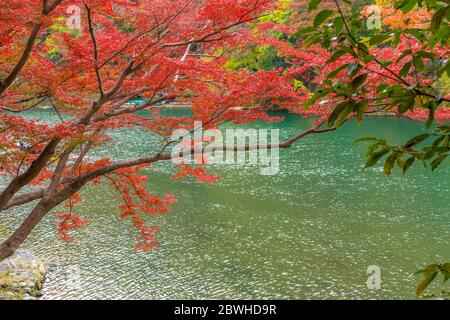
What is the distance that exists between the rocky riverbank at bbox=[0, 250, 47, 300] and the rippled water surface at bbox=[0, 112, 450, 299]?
264mm

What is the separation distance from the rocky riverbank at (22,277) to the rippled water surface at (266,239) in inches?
10.4

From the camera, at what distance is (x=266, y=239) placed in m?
11.2

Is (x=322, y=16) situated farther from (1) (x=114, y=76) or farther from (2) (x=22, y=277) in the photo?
(2) (x=22, y=277)

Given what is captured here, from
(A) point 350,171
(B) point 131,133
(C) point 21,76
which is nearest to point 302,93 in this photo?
(C) point 21,76

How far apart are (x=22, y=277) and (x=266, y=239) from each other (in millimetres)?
5486

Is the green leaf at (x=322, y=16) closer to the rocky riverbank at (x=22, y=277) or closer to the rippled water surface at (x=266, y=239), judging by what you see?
the rippled water surface at (x=266, y=239)

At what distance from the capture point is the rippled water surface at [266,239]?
29.6ft

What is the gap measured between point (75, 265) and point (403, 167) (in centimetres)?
977

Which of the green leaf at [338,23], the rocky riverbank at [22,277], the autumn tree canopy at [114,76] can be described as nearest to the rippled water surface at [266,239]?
the rocky riverbank at [22,277]

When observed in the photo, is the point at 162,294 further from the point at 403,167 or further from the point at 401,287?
the point at 403,167

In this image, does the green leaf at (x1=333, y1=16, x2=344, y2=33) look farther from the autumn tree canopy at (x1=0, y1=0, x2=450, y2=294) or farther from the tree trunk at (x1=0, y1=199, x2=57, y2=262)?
the tree trunk at (x1=0, y1=199, x2=57, y2=262)

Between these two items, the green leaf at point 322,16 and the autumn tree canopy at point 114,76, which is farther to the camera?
the autumn tree canopy at point 114,76

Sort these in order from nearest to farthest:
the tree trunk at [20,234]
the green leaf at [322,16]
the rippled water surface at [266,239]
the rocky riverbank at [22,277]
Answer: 1. the green leaf at [322,16]
2. the tree trunk at [20,234]
3. the rocky riverbank at [22,277]
4. the rippled water surface at [266,239]

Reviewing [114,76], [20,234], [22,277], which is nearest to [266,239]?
[22,277]
